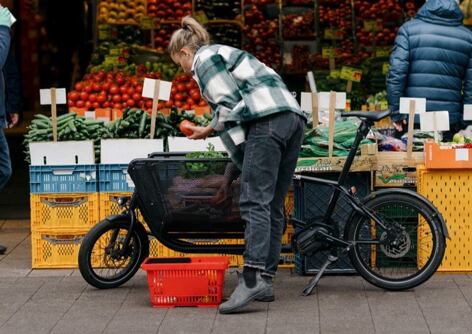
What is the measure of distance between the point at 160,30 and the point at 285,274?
6710 millimetres

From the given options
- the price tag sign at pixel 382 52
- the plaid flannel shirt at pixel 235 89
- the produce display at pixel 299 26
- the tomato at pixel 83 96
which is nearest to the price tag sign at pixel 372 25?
the price tag sign at pixel 382 52

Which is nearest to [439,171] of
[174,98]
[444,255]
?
[444,255]

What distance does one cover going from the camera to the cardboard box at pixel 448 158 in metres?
7.59

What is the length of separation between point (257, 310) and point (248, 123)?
3.76 feet

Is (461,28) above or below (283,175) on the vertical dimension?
above

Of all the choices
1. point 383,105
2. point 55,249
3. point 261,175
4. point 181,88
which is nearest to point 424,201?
point 261,175

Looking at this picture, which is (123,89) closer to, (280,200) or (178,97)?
(178,97)

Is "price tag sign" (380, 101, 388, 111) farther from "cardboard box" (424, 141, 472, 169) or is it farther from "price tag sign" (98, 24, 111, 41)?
"price tag sign" (98, 24, 111, 41)

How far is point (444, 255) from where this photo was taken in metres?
7.65

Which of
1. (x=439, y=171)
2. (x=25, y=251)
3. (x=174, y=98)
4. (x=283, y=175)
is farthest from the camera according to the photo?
(x=174, y=98)

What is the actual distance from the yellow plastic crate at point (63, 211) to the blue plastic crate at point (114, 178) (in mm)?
110

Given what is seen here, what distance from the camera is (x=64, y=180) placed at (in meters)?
7.99

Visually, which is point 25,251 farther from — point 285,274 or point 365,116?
point 365,116

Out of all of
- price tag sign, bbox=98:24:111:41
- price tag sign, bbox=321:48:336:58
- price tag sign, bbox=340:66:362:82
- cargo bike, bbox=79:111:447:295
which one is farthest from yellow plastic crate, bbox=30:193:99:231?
price tag sign, bbox=98:24:111:41
